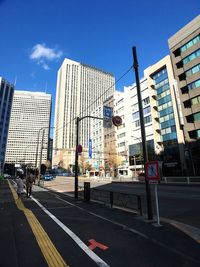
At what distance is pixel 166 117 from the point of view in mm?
58094

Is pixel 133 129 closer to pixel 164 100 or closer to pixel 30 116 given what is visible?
pixel 164 100

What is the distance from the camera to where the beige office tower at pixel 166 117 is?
52.3 metres

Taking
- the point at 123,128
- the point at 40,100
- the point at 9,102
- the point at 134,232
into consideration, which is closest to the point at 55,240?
the point at 134,232

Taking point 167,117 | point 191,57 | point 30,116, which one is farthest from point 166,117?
point 30,116

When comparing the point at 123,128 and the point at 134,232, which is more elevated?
the point at 123,128

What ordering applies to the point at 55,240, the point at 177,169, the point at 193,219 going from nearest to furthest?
the point at 55,240 < the point at 193,219 < the point at 177,169

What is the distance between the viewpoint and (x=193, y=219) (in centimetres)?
882

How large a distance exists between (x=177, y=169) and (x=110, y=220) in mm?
46416

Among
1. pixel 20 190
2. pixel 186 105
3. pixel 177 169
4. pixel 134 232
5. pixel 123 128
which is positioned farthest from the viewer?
pixel 123 128

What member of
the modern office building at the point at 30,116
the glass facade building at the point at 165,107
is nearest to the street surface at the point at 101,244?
the modern office building at the point at 30,116

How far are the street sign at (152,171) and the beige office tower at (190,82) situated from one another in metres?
35.9

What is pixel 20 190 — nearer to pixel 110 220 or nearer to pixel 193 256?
pixel 110 220

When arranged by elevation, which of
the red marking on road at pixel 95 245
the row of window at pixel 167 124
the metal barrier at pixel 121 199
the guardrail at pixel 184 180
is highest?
the row of window at pixel 167 124

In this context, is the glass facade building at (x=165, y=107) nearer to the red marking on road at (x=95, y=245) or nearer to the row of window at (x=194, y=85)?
the row of window at (x=194, y=85)
